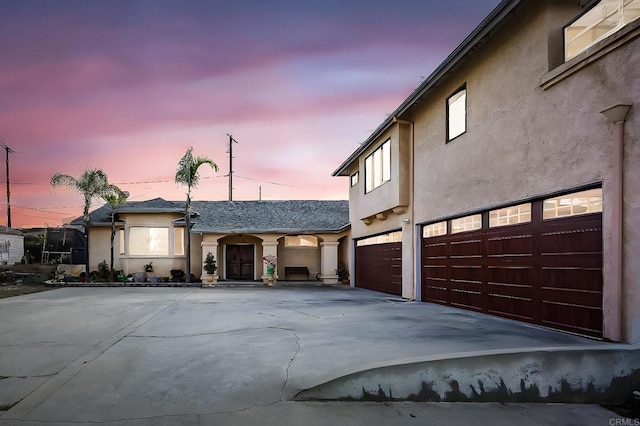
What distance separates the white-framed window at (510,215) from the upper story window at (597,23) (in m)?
2.90

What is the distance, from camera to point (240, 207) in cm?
2611

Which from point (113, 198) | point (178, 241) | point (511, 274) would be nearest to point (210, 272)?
point (178, 241)

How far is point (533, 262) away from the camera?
772 centimetres

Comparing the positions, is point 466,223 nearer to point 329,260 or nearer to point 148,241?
point 329,260

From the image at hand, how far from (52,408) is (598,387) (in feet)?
20.7

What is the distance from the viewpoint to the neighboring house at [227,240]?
72.5ft

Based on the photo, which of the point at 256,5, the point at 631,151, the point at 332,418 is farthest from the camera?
the point at 256,5

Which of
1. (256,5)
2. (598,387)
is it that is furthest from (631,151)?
(256,5)

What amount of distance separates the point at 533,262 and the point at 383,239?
8758 millimetres

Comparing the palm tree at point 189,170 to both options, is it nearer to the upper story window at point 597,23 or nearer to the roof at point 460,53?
the roof at point 460,53

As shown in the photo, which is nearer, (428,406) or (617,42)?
(428,406)

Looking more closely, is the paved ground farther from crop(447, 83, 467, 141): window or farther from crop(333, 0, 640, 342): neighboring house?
crop(447, 83, 467, 141): window

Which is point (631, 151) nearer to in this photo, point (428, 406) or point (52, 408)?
point (428, 406)

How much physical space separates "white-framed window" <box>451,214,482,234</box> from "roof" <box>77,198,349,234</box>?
1084 centimetres
